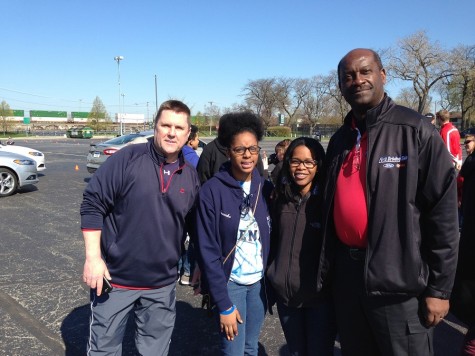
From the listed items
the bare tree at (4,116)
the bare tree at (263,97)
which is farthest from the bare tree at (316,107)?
the bare tree at (4,116)

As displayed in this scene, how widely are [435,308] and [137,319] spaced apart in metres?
1.70

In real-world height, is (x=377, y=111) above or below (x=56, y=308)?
above

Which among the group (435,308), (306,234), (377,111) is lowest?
(435,308)

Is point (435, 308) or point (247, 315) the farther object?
point (247, 315)

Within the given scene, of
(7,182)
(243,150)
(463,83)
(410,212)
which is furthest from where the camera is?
(463,83)

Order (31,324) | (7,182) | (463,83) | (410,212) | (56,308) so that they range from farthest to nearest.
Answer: (463,83)
(7,182)
(56,308)
(31,324)
(410,212)

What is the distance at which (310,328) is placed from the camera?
7.63 ft

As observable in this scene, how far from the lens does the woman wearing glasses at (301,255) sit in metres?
2.25

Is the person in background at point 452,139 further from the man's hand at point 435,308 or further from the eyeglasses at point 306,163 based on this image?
the man's hand at point 435,308

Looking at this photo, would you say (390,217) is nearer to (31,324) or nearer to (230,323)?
(230,323)

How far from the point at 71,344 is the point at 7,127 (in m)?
70.2

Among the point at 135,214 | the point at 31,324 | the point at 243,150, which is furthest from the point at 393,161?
the point at 31,324

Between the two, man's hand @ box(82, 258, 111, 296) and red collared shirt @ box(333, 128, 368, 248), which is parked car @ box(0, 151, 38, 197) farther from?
red collared shirt @ box(333, 128, 368, 248)

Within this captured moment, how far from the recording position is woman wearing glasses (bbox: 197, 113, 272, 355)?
2236 millimetres
